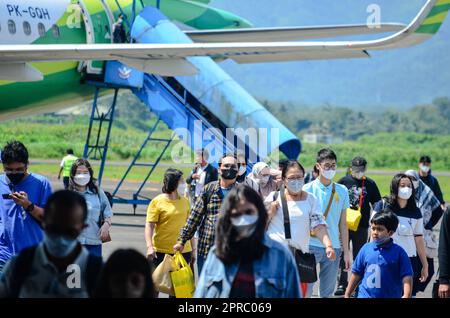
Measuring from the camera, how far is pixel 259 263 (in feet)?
16.5

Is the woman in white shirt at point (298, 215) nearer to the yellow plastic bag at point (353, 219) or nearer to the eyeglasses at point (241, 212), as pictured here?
the yellow plastic bag at point (353, 219)

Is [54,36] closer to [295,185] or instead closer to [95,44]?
[95,44]

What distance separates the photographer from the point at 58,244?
4.88m

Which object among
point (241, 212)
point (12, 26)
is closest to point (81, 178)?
point (241, 212)

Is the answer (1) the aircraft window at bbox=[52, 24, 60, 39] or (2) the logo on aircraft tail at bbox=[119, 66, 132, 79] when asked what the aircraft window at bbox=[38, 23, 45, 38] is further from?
(2) the logo on aircraft tail at bbox=[119, 66, 132, 79]

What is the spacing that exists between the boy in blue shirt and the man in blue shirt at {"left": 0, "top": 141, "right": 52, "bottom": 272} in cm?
288

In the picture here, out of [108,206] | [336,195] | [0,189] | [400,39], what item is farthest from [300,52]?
[0,189]

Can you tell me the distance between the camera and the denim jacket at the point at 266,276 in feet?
16.5

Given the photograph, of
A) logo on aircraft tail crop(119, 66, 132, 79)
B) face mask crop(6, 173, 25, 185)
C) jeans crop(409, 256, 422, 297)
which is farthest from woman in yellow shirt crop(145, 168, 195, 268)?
logo on aircraft tail crop(119, 66, 132, 79)

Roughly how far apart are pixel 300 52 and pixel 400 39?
8.66 ft

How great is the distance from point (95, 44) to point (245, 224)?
41.0ft

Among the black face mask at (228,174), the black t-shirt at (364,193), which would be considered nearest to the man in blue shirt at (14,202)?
the black face mask at (228,174)

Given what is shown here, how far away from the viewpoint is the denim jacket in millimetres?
5023
